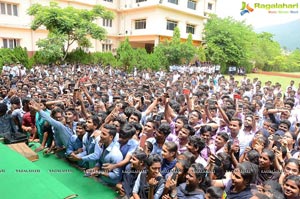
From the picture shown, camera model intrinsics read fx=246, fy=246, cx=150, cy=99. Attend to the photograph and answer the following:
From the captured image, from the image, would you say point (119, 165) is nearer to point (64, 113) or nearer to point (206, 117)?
point (64, 113)

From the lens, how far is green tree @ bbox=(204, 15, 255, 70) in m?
23.8

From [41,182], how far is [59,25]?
15.7 m

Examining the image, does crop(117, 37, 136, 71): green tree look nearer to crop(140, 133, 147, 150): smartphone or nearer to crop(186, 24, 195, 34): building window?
crop(186, 24, 195, 34): building window

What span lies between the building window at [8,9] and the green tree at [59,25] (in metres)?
2.50

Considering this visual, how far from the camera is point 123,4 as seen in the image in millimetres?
24734

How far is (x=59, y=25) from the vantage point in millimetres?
16406

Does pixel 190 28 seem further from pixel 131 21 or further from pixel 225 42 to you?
pixel 131 21

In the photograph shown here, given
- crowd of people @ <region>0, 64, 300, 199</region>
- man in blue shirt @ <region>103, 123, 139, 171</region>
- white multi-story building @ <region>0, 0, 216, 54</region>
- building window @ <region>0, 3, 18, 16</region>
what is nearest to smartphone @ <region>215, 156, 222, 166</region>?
crowd of people @ <region>0, 64, 300, 199</region>

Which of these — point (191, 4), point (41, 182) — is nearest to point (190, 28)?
point (191, 4)

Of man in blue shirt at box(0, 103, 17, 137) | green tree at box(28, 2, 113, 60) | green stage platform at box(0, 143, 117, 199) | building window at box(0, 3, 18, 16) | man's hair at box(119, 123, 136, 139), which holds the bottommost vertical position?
green stage platform at box(0, 143, 117, 199)

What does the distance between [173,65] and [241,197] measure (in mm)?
18119

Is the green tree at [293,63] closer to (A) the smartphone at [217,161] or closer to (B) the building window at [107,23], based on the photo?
(B) the building window at [107,23]

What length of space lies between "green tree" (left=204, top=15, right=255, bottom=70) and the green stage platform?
71.2ft

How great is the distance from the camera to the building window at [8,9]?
17.8 m
